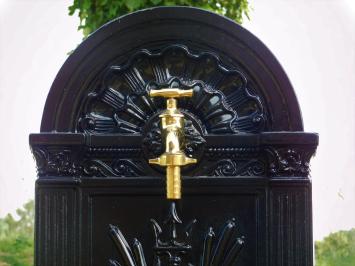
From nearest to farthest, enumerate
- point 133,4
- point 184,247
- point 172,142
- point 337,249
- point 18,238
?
1. point 172,142
2. point 184,247
3. point 133,4
4. point 337,249
5. point 18,238

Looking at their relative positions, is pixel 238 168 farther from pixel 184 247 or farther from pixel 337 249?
pixel 337 249

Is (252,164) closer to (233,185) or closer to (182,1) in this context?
(233,185)

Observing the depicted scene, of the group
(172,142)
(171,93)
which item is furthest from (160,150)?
(171,93)

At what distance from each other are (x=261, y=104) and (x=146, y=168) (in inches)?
19.8

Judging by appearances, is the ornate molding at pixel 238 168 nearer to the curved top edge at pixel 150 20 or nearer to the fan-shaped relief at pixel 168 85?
the fan-shaped relief at pixel 168 85

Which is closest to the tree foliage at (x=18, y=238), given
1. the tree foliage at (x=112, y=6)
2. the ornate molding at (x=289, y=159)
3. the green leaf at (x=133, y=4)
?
the tree foliage at (x=112, y=6)

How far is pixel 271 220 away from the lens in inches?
123

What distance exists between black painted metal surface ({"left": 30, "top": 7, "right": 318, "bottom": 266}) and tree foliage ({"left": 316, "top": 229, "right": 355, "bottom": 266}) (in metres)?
2.46

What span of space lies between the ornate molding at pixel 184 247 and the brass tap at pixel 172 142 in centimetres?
13

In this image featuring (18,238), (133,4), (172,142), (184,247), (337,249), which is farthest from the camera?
(18,238)

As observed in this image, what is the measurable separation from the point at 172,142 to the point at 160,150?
0.40ft

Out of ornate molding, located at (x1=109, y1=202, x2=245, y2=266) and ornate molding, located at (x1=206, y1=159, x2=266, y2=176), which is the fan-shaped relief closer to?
ornate molding, located at (x1=206, y1=159, x2=266, y2=176)

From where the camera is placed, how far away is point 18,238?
19.1ft

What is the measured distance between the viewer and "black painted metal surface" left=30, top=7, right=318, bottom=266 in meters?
3.12
